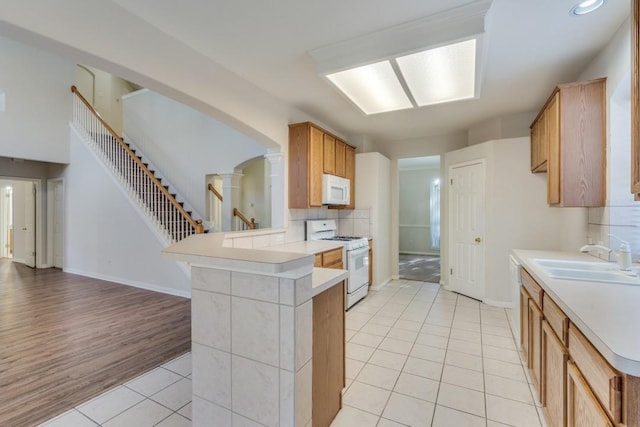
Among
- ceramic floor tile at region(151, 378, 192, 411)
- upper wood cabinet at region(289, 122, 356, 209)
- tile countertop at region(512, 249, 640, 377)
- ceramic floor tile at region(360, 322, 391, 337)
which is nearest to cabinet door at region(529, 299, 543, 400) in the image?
tile countertop at region(512, 249, 640, 377)

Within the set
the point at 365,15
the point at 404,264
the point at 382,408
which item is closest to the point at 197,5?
the point at 365,15

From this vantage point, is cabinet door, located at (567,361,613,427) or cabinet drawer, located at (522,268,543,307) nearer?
cabinet door, located at (567,361,613,427)

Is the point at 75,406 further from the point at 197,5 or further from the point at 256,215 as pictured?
the point at 256,215

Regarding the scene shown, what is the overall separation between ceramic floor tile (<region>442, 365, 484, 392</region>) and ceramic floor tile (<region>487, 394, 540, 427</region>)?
155 millimetres

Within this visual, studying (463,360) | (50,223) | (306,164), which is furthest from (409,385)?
(50,223)

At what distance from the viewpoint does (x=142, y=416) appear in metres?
1.82

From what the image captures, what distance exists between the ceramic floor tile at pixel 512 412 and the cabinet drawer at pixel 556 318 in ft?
2.17

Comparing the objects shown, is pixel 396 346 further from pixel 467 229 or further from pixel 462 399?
pixel 467 229

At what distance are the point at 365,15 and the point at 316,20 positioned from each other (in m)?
0.34

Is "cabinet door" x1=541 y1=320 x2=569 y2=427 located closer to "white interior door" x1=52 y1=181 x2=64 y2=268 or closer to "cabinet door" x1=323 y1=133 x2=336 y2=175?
"cabinet door" x1=323 y1=133 x2=336 y2=175

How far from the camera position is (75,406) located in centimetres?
191

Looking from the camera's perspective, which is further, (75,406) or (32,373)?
(32,373)

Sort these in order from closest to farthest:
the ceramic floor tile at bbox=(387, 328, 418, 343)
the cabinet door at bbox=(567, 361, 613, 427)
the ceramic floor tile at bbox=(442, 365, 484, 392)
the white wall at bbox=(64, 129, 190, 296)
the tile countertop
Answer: the tile countertop → the cabinet door at bbox=(567, 361, 613, 427) → the ceramic floor tile at bbox=(442, 365, 484, 392) → the ceramic floor tile at bbox=(387, 328, 418, 343) → the white wall at bbox=(64, 129, 190, 296)

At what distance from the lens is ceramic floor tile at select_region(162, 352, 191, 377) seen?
232cm
